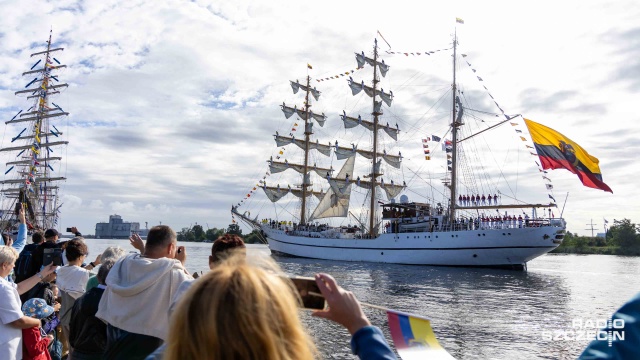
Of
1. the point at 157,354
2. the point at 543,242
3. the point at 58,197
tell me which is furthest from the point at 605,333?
the point at 58,197

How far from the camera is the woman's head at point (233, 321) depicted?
1.31 m

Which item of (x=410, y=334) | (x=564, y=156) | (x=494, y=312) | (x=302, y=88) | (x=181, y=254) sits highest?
(x=302, y=88)

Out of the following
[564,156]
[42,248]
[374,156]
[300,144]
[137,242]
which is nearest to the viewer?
[137,242]

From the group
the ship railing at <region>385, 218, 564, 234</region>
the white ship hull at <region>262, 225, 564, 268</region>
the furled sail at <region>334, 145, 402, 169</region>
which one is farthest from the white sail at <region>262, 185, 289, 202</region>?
the ship railing at <region>385, 218, 564, 234</region>

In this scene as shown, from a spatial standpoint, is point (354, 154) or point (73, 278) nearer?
point (73, 278)

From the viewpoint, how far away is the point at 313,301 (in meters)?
1.80

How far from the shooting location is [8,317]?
159 inches

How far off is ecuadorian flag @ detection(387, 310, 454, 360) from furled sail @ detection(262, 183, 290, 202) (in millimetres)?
60641

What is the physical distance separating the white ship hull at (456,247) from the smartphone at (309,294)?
1604 inches

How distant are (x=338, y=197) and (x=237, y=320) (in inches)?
2320

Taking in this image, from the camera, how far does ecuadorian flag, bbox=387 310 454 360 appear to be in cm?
213

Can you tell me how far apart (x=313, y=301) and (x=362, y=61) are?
57.3 m

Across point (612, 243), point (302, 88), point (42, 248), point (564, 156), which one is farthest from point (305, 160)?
point (612, 243)

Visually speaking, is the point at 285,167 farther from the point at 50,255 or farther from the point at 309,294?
the point at 309,294
